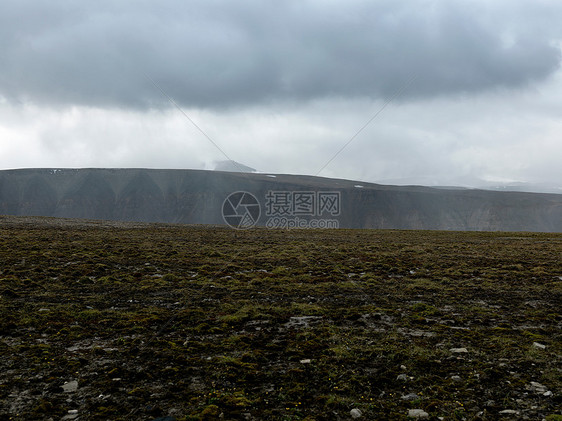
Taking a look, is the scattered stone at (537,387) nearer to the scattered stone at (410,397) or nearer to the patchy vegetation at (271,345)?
Answer: the patchy vegetation at (271,345)

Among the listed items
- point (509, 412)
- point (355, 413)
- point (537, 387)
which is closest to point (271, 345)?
point (355, 413)

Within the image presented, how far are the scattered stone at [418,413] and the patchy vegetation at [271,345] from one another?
4 centimetres

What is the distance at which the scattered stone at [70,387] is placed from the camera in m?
7.41

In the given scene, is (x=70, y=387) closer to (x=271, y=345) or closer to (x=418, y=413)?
(x=271, y=345)

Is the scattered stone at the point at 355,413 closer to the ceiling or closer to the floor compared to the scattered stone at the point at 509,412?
closer to the floor

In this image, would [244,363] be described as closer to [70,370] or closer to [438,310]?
[70,370]

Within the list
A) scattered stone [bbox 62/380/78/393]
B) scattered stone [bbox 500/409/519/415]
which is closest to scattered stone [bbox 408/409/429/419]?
scattered stone [bbox 500/409/519/415]

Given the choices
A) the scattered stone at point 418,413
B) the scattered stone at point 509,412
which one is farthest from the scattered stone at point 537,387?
the scattered stone at point 418,413

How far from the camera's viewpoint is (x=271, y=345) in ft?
32.8

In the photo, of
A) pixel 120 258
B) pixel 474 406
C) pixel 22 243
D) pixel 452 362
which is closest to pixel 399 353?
pixel 452 362

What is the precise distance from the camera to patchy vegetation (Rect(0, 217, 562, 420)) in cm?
704

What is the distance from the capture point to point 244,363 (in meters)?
8.70

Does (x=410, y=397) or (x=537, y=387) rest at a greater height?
(x=537, y=387)

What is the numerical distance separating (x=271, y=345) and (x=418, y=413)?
4226 millimetres
